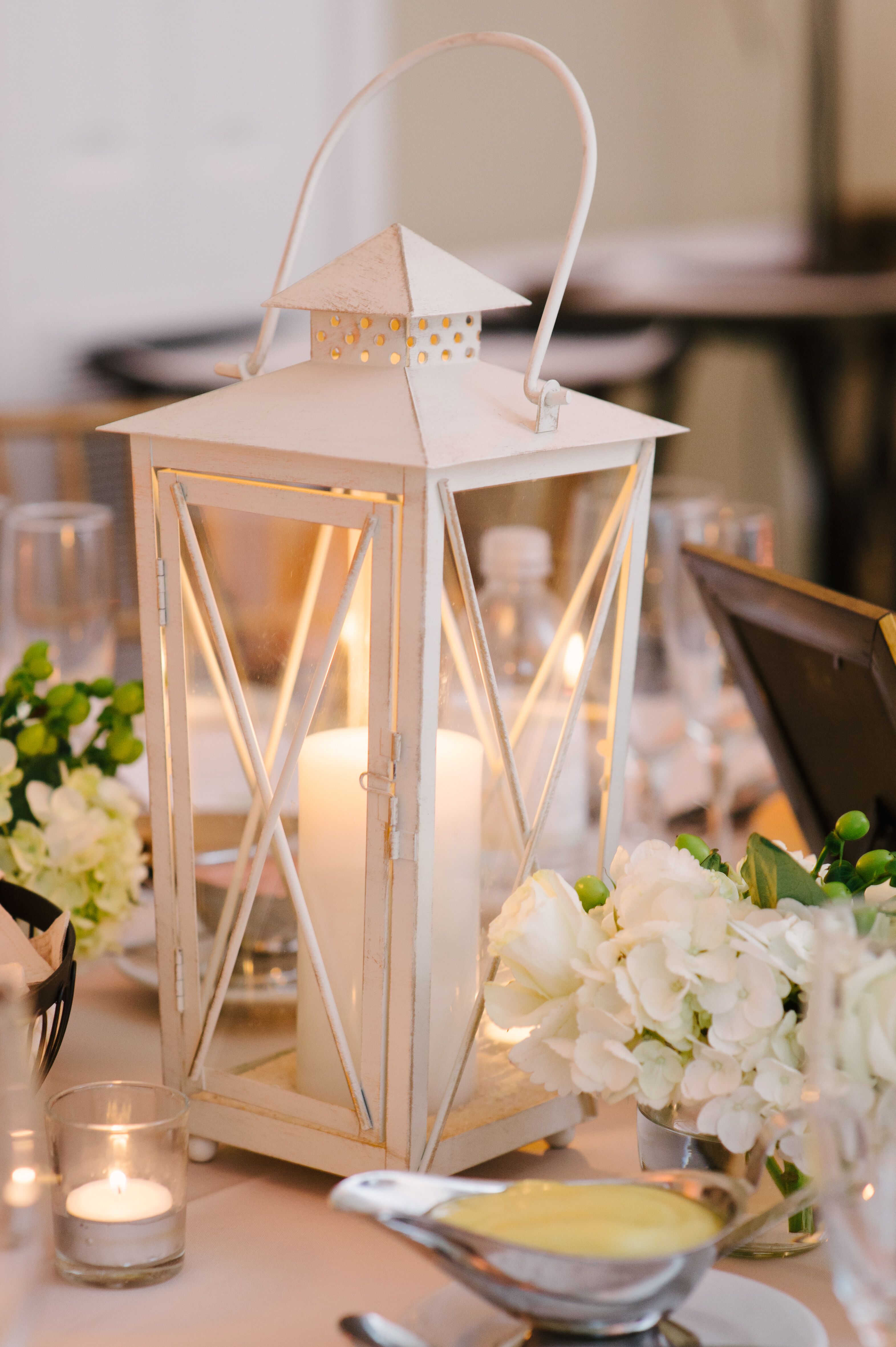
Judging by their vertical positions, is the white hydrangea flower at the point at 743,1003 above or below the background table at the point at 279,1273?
above

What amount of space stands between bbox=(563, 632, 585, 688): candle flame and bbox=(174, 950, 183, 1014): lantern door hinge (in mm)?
234

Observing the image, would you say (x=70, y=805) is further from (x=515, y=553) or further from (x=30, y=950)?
(x=515, y=553)

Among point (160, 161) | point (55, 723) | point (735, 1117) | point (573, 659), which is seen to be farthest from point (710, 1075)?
point (160, 161)

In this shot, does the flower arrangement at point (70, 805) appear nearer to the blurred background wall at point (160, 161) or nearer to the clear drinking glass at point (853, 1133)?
the clear drinking glass at point (853, 1133)

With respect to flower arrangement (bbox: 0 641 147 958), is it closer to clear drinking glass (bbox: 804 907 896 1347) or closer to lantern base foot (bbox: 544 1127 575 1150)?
lantern base foot (bbox: 544 1127 575 1150)

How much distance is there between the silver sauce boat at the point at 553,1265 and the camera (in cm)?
45

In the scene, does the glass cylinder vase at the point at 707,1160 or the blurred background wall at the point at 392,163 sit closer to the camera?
the glass cylinder vase at the point at 707,1160

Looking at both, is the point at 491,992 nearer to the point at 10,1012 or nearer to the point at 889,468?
the point at 10,1012

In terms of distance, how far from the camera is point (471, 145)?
4059 millimetres

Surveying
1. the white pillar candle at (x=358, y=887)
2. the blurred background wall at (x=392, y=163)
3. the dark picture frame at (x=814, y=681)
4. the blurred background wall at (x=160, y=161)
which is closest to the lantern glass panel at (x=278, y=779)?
the white pillar candle at (x=358, y=887)

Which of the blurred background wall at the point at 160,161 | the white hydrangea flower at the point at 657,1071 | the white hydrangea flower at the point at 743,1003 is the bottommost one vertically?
the white hydrangea flower at the point at 657,1071

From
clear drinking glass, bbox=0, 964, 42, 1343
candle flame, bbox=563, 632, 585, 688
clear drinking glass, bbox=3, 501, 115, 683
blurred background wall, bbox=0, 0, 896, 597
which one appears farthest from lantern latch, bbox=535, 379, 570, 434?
blurred background wall, bbox=0, 0, 896, 597

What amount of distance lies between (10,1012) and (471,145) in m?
3.97

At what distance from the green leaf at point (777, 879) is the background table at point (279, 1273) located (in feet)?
0.50
